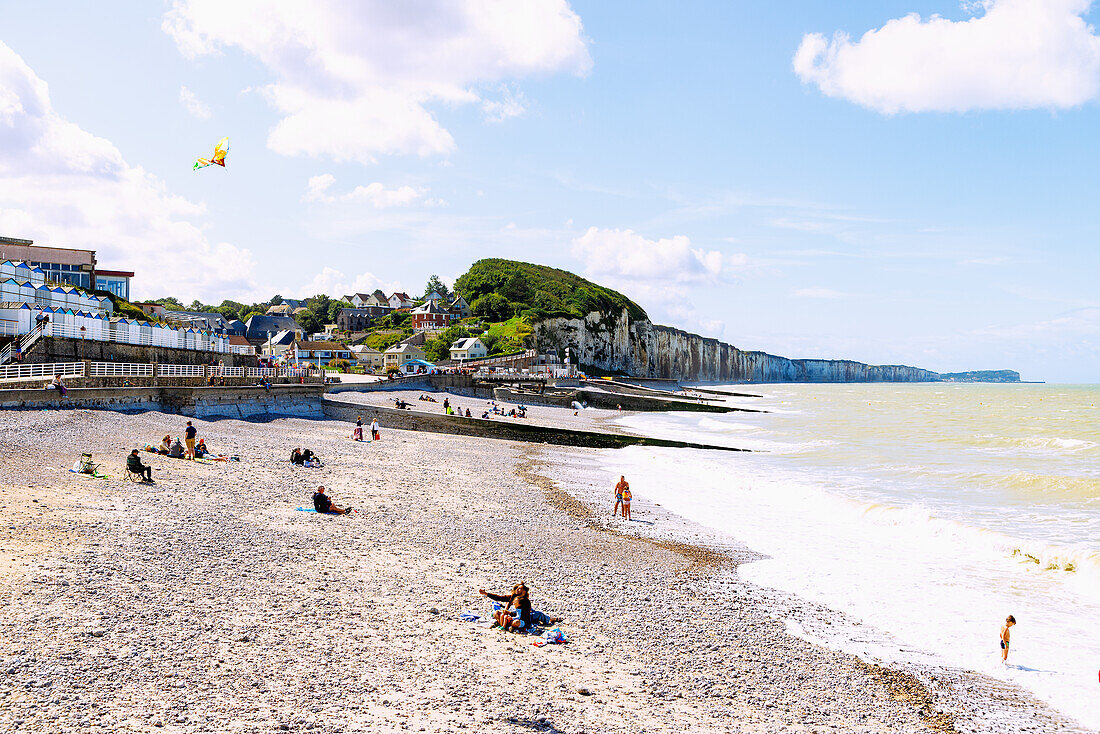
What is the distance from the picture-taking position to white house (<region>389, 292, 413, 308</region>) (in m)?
144

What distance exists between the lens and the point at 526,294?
130 metres

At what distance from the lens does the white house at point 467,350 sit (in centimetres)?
9425

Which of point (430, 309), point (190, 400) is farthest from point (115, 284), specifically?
point (190, 400)

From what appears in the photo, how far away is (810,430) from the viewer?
149 ft

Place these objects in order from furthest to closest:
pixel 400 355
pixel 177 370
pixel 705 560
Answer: pixel 400 355, pixel 177 370, pixel 705 560

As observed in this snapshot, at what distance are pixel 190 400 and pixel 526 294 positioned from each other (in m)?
103

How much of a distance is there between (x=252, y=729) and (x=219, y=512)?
27.9 ft

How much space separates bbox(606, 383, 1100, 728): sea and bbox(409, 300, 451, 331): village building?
83.5 meters

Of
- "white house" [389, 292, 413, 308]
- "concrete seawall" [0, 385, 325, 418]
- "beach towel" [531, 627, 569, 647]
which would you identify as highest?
"white house" [389, 292, 413, 308]

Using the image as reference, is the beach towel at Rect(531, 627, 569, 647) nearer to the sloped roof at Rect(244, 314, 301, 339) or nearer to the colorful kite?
the colorful kite

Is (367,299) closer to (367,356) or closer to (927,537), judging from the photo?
(367,356)

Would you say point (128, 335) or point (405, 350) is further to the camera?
point (405, 350)

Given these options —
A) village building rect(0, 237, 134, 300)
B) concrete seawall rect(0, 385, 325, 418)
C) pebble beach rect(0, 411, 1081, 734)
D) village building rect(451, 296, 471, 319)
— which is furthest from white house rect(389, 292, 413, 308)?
pebble beach rect(0, 411, 1081, 734)

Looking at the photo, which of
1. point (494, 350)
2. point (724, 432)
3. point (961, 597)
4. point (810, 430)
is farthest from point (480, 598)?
point (494, 350)
